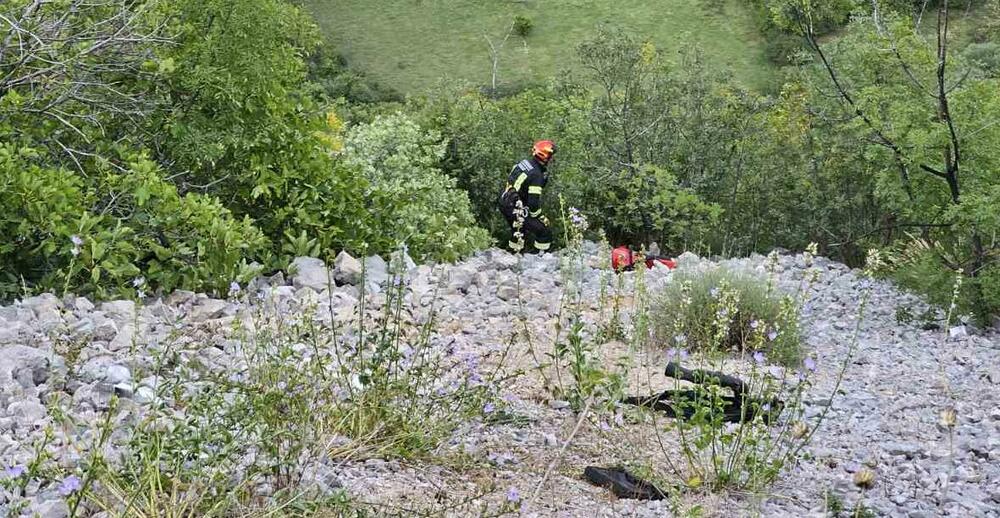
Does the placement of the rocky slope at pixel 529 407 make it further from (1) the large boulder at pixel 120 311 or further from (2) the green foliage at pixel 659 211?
(2) the green foliage at pixel 659 211

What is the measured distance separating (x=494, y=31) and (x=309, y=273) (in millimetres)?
27764

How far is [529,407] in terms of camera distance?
4586 millimetres

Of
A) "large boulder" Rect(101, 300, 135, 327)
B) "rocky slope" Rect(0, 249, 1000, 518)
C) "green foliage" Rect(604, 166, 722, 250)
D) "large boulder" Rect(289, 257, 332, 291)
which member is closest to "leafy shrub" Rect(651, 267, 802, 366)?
"rocky slope" Rect(0, 249, 1000, 518)

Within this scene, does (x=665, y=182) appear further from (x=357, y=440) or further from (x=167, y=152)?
(x=357, y=440)

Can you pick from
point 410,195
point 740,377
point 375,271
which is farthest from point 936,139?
point 410,195

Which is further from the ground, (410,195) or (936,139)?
(936,139)

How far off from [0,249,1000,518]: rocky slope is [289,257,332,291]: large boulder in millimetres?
17

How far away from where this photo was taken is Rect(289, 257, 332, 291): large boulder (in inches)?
263

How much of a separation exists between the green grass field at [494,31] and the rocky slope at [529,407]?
24426mm

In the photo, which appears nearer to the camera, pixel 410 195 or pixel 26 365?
pixel 26 365

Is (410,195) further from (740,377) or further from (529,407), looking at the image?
(529,407)

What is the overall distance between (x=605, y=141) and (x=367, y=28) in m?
23.3

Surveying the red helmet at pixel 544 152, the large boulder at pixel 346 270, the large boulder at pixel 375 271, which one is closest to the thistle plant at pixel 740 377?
the large boulder at pixel 375 271

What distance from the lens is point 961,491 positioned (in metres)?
3.65
